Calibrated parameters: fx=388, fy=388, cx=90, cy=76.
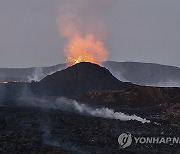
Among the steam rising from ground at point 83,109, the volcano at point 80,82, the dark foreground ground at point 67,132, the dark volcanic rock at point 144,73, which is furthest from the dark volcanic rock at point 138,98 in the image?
the dark volcanic rock at point 144,73

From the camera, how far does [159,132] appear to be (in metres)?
40.0

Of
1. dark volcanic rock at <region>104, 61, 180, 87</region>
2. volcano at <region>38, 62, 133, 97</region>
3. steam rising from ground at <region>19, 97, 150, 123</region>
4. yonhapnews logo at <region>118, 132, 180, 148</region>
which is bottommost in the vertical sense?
yonhapnews logo at <region>118, 132, 180, 148</region>

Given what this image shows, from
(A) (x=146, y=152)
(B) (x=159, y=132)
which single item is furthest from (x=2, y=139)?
(B) (x=159, y=132)

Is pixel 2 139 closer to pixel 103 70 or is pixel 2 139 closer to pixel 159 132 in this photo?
pixel 159 132

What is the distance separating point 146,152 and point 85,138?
6.44 m

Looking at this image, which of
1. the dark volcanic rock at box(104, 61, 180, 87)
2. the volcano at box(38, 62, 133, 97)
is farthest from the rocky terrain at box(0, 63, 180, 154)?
the dark volcanic rock at box(104, 61, 180, 87)

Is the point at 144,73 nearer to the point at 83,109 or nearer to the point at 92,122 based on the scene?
the point at 83,109

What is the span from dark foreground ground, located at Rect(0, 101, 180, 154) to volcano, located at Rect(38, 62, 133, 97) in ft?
111

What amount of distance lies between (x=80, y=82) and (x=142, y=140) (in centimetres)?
5172

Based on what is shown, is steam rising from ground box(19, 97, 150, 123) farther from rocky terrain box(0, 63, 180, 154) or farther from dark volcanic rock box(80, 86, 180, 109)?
dark volcanic rock box(80, 86, 180, 109)

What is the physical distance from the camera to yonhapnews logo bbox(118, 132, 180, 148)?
34066 mm

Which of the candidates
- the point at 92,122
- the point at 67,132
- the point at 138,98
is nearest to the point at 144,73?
the point at 138,98

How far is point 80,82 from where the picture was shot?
8619cm

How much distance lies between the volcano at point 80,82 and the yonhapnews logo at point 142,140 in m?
43.9
